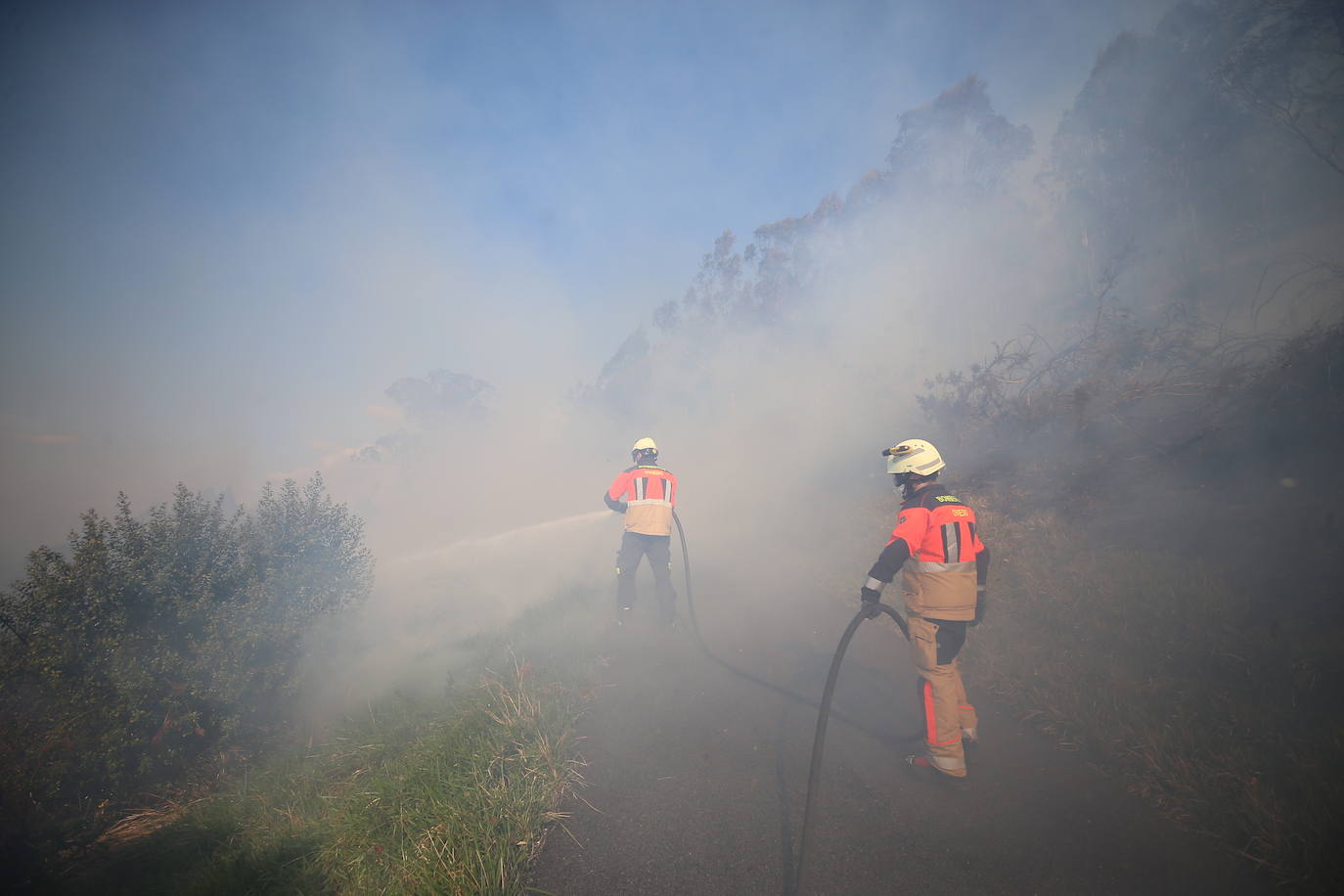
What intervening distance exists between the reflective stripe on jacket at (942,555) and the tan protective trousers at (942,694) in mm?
147

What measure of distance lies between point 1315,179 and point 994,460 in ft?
57.6

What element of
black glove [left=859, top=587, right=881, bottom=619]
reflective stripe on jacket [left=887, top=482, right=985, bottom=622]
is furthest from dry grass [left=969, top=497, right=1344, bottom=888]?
black glove [left=859, top=587, right=881, bottom=619]

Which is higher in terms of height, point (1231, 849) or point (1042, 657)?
point (1042, 657)

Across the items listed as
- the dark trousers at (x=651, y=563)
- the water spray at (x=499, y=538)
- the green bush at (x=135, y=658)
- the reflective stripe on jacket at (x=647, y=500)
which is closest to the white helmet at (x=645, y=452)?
the reflective stripe on jacket at (x=647, y=500)

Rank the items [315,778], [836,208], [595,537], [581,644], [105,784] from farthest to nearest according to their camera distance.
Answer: [836,208] → [595,537] → [581,644] → [105,784] → [315,778]

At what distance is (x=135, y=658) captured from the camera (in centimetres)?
495

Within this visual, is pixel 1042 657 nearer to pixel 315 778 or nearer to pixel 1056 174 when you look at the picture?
pixel 315 778

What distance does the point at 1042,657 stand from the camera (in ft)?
16.4

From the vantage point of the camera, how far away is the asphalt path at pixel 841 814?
2.89 m

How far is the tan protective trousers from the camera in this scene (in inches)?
148

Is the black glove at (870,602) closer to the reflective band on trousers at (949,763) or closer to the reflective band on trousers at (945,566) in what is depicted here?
the reflective band on trousers at (945,566)

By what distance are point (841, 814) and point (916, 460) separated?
2746 millimetres

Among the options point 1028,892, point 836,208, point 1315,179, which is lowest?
point 1028,892

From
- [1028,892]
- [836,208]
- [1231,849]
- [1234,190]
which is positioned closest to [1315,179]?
[1234,190]
